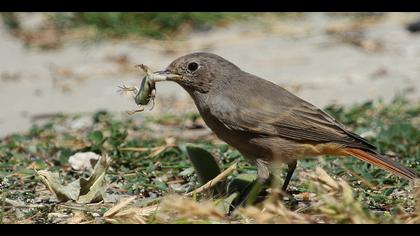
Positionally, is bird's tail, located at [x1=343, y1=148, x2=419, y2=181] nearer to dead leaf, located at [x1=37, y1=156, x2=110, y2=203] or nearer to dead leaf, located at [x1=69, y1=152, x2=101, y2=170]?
dead leaf, located at [x1=37, y1=156, x2=110, y2=203]

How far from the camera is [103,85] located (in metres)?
10.2

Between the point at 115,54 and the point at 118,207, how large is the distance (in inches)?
284

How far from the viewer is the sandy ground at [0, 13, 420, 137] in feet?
30.4

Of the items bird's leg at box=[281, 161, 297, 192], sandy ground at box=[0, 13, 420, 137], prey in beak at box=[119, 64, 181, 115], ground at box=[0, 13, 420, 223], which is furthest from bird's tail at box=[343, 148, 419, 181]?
sandy ground at box=[0, 13, 420, 137]

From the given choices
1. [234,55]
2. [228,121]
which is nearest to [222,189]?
[228,121]

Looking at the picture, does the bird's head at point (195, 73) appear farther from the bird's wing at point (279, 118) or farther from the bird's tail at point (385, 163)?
the bird's tail at point (385, 163)

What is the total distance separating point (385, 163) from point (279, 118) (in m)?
0.74

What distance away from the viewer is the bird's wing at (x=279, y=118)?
5.57m

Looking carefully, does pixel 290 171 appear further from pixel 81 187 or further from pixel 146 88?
pixel 81 187

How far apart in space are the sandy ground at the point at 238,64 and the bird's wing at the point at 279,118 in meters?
3.09

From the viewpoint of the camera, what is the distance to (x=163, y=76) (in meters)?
5.81

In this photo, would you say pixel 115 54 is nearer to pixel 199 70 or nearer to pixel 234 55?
pixel 234 55

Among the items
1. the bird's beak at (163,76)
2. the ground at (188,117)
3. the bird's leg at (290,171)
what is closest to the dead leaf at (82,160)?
the ground at (188,117)
